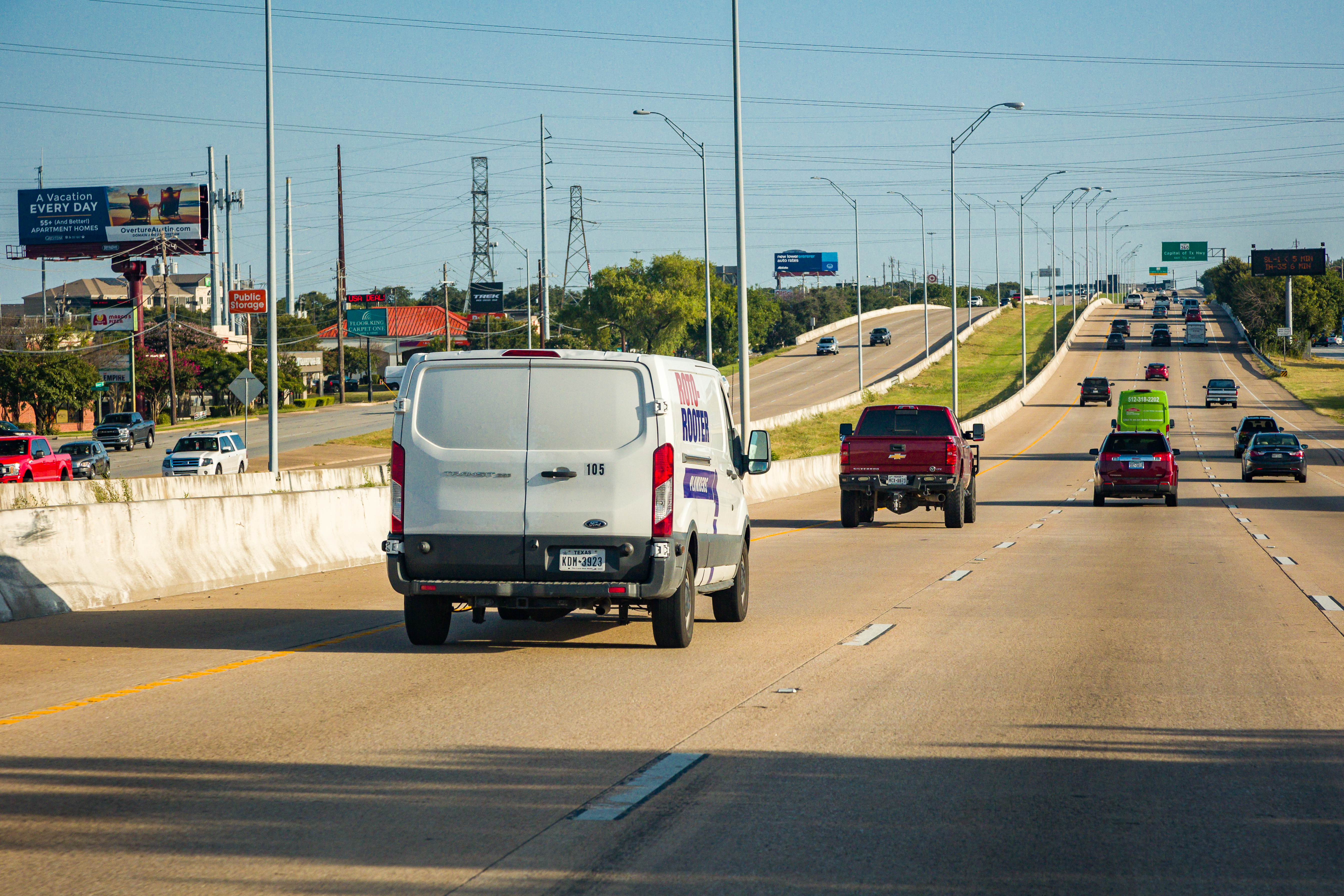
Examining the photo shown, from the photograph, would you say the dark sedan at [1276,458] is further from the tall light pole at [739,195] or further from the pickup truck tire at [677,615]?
the pickup truck tire at [677,615]

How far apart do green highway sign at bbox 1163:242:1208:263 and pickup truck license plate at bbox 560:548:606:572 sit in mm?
170696

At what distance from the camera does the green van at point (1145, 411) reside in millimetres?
61062

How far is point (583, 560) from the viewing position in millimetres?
10852

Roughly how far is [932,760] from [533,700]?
2.72 metres

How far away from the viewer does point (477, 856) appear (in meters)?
5.80

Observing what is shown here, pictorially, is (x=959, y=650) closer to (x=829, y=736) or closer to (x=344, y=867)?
(x=829, y=736)

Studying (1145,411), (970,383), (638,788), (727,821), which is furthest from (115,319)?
(727,821)

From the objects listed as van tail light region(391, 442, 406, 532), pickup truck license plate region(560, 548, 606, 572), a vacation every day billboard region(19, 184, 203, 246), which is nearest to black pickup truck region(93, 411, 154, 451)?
a vacation every day billboard region(19, 184, 203, 246)

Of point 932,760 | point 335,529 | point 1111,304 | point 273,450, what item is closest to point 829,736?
point 932,760

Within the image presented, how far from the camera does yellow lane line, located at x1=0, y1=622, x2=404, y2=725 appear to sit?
8.91 meters

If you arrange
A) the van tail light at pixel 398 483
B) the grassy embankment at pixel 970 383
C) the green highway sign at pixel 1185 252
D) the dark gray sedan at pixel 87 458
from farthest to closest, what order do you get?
the green highway sign at pixel 1185 252, the grassy embankment at pixel 970 383, the dark gray sedan at pixel 87 458, the van tail light at pixel 398 483

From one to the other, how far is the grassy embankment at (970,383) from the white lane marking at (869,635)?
3475 centimetres

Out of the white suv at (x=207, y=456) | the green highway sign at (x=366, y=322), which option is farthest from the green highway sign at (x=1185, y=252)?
the white suv at (x=207, y=456)

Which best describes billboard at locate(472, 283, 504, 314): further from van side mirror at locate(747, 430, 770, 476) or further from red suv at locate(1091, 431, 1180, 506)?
van side mirror at locate(747, 430, 770, 476)
